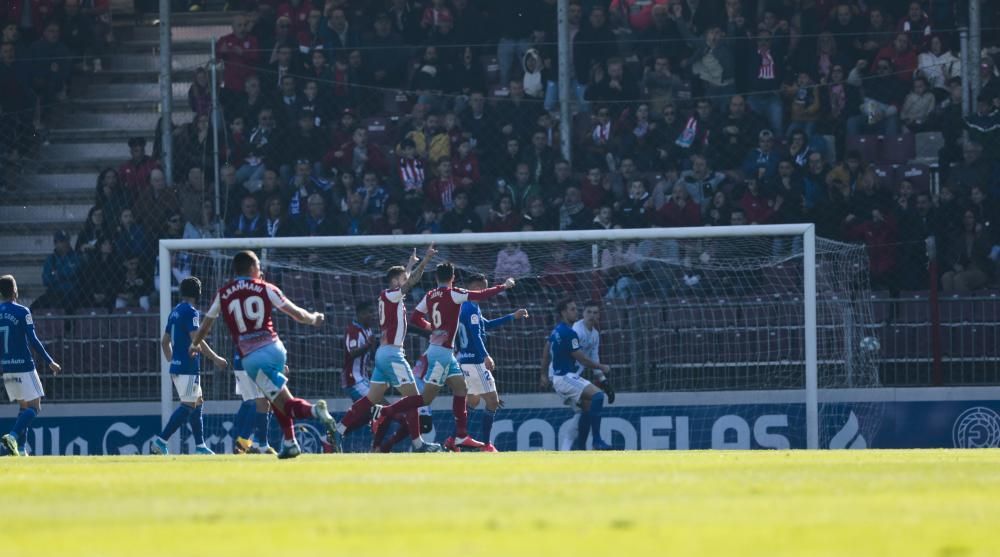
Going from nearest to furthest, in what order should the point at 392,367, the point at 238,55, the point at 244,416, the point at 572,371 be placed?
the point at 392,367, the point at 244,416, the point at 572,371, the point at 238,55

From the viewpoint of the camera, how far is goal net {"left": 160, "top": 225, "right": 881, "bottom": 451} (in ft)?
60.7

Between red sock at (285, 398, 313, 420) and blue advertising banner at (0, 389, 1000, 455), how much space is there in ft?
19.8

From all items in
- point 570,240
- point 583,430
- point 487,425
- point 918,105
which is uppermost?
point 918,105

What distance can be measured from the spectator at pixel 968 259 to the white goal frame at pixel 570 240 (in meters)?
1.67

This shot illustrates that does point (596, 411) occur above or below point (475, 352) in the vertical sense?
below

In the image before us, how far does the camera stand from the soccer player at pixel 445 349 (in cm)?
1678

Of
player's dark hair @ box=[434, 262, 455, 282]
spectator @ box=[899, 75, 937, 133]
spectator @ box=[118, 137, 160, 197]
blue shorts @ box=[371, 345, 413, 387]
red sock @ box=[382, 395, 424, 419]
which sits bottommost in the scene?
red sock @ box=[382, 395, 424, 419]

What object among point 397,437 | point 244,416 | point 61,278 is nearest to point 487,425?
point 397,437

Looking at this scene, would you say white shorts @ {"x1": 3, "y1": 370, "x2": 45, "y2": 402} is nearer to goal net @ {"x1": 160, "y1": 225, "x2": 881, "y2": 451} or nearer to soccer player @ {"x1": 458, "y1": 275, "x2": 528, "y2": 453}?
goal net @ {"x1": 160, "y1": 225, "x2": 881, "y2": 451}

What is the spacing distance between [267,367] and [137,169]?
8.75m

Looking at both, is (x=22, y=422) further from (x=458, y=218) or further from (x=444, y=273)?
(x=458, y=218)

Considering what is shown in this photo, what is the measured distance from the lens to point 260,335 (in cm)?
1296

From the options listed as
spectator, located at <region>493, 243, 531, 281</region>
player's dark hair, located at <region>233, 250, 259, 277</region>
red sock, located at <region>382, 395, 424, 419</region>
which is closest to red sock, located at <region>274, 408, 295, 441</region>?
player's dark hair, located at <region>233, 250, 259, 277</region>

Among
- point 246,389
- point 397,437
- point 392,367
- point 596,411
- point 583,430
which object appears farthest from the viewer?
point 583,430
